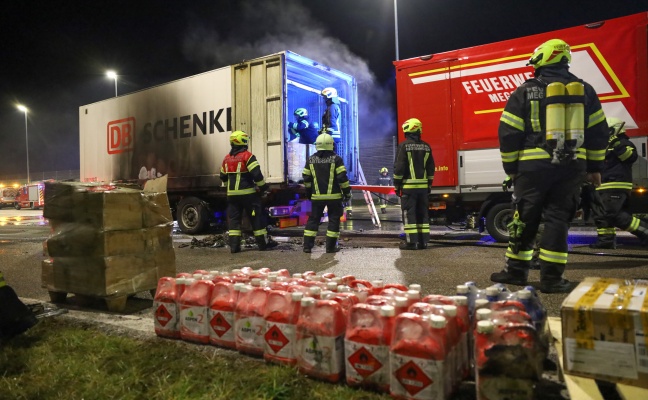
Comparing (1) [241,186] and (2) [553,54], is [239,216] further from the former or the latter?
(2) [553,54]

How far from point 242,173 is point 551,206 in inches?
183

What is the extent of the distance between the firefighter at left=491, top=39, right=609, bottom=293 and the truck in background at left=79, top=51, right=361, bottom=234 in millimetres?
5027

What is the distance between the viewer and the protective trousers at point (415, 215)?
6.66 m

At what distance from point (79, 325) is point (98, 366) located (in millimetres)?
992

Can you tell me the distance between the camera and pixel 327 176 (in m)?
6.65

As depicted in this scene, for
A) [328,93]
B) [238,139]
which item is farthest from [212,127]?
[328,93]

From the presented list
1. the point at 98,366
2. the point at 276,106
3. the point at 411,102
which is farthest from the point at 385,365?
the point at 276,106

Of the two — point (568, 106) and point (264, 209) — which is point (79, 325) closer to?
point (568, 106)

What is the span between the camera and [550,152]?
3.69 metres

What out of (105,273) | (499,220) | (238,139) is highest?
(238,139)

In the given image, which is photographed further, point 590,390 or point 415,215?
point 415,215

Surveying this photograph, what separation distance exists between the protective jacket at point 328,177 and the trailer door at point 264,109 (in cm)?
171

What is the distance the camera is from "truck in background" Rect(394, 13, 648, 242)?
613cm

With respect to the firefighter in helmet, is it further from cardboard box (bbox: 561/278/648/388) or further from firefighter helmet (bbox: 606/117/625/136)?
cardboard box (bbox: 561/278/648/388)
